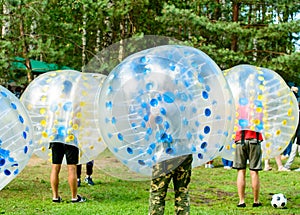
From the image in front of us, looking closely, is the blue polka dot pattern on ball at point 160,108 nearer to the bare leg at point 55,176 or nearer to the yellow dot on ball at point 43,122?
the yellow dot on ball at point 43,122

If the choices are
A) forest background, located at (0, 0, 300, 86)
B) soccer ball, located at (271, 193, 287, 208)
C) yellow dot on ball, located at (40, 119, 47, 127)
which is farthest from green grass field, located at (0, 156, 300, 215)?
forest background, located at (0, 0, 300, 86)

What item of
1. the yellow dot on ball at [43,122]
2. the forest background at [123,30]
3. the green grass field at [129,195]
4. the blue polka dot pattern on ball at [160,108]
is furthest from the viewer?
the forest background at [123,30]

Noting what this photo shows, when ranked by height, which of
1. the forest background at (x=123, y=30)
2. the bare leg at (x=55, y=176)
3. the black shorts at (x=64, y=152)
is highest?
the forest background at (x=123, y=30)

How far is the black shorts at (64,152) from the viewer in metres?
6.91

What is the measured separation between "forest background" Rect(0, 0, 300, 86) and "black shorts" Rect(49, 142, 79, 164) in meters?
4.48

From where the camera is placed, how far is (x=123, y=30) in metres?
15.7

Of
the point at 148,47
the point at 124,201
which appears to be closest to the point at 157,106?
the point at 148,47

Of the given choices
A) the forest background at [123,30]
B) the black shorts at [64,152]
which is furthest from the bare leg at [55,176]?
the forest background at [123,30]

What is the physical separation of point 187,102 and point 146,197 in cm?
327

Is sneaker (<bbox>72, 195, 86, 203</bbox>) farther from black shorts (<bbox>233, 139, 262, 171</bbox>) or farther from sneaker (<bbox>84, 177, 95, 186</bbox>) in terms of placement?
black shorts (<bbox>233, 139, 262, 171</bbox>)

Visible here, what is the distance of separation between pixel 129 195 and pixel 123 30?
28.5 feet

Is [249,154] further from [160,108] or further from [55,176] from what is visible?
[160,108]

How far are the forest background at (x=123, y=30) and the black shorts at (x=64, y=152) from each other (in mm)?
4477

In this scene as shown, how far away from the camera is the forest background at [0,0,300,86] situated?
11.7 m
